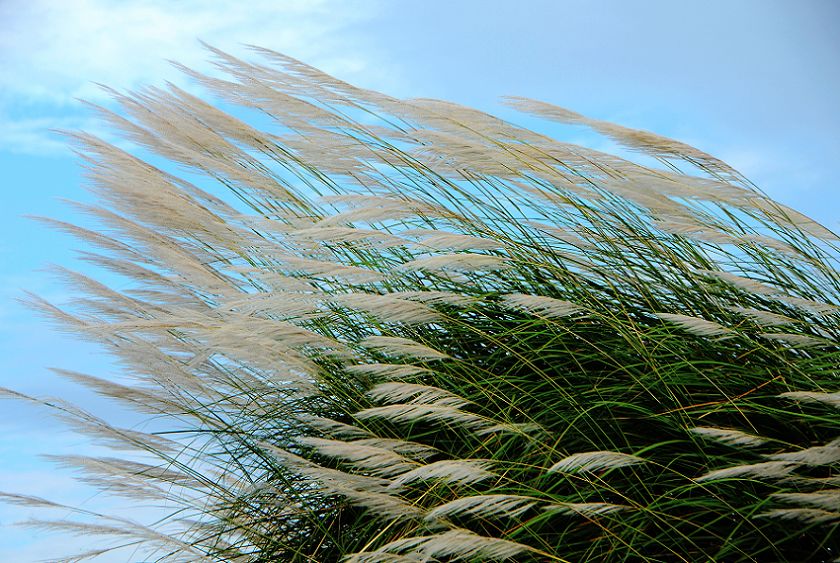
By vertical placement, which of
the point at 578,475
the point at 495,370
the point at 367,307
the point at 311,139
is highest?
the point at 311,139

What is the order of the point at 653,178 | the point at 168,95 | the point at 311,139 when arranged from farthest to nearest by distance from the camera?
the point at 168,95, the point at 311,139, the point at 653,178

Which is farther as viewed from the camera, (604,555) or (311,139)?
(311,139)

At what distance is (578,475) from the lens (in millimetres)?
2035

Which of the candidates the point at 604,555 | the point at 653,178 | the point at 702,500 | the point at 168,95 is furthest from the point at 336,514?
the point at 168,95

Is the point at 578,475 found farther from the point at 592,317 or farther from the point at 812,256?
the point at 812,256

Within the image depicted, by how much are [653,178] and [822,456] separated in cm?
78

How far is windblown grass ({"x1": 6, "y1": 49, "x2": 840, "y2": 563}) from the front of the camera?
6.43 ft

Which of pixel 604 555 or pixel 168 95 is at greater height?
pixel 168 95

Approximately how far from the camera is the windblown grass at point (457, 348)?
6.43ft

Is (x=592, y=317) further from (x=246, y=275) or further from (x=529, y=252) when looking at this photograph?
(x=246, y=275)

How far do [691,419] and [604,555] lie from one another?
386mm

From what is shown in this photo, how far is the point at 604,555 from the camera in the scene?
6.37 ft

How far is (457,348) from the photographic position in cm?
237

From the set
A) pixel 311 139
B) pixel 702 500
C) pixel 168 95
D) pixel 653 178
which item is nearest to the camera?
pixel 702 500
